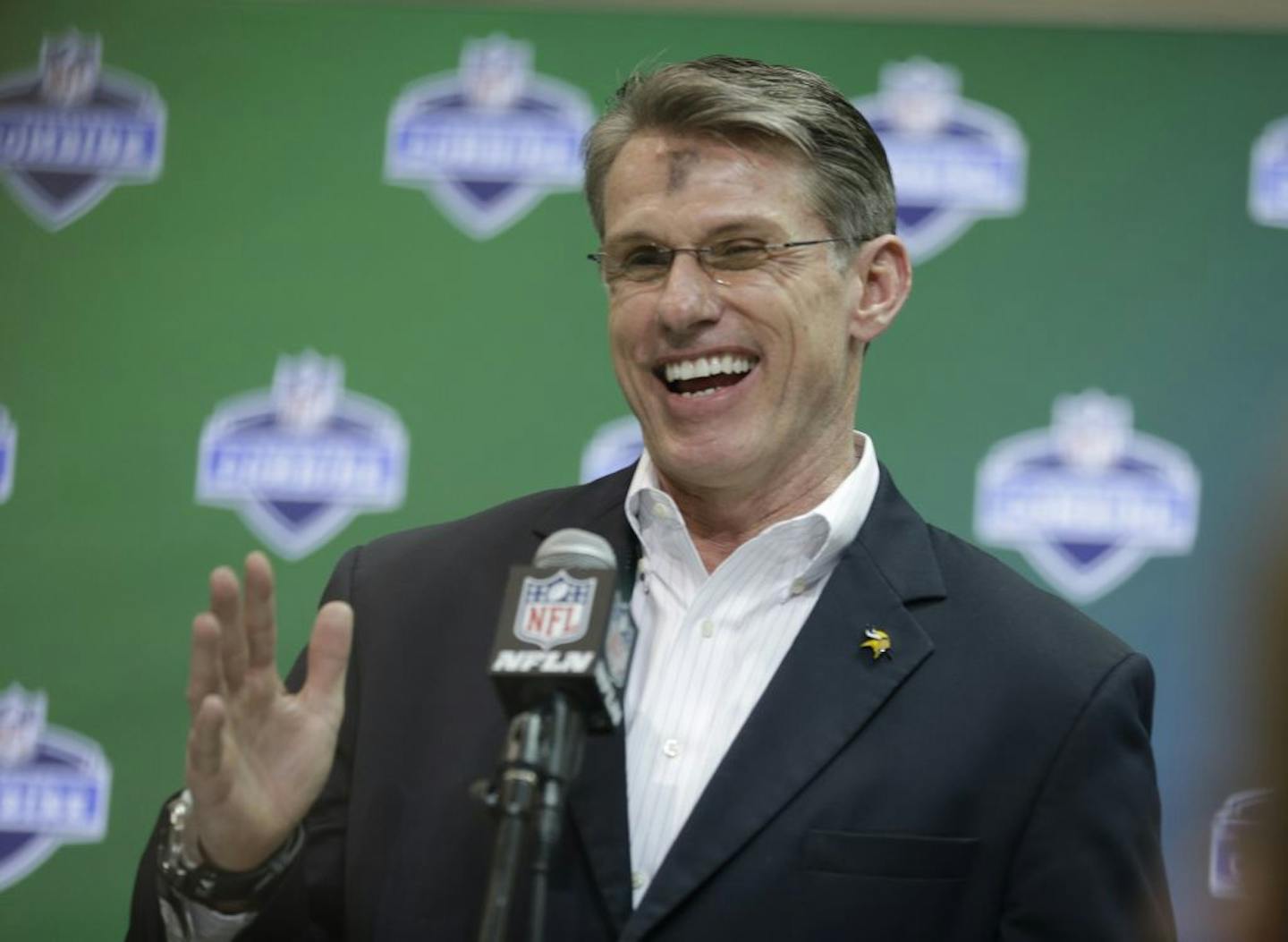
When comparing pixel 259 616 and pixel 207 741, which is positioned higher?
pixel 259 616

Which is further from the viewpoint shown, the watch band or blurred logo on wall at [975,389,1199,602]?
blurred logo on wall at [975,389,1199,602]

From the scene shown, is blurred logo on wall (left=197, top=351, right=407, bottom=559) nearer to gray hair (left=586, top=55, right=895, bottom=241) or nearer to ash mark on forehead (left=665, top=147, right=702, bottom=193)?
gray hair (left=586, top=55, right=895, bottom=241)

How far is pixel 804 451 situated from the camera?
2277 millimetres

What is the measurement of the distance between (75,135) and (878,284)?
2.18 metres

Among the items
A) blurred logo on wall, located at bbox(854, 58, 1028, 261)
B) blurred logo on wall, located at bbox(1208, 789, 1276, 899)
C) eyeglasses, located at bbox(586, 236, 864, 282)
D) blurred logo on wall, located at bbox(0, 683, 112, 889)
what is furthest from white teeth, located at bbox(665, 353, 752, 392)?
blurred logo on wall, located at bbox(0, 683, 112, 889)

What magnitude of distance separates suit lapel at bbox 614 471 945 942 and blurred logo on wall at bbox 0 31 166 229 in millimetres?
2263

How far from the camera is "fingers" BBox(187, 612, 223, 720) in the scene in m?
1.69

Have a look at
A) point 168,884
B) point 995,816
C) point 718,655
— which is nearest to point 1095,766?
point 995,816

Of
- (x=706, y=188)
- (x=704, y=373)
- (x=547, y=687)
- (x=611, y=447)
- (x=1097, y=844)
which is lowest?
(x=1097, y=844)

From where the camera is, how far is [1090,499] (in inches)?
137

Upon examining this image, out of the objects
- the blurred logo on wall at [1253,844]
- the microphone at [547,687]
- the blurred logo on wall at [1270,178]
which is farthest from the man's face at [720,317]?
the blurred logo on wall at [1270,178]

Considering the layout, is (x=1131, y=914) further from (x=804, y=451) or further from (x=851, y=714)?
(x=804, y=451)

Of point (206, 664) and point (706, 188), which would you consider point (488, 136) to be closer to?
point (706, 188)

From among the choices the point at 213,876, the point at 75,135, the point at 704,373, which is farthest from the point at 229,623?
the point at 75,135
